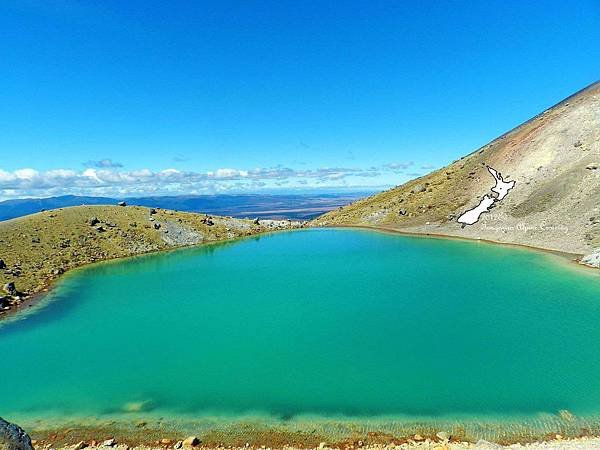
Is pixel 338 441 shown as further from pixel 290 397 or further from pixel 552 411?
pixel 552 411

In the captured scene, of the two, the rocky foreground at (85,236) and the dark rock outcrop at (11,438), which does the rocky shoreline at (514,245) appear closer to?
the rocky foreground at (85,236)

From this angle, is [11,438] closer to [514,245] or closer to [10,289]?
[10,289]

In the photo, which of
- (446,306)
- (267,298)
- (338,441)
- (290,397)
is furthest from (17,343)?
(446,306)

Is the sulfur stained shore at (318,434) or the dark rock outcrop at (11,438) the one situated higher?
the dark rock outcrop at (11,438)

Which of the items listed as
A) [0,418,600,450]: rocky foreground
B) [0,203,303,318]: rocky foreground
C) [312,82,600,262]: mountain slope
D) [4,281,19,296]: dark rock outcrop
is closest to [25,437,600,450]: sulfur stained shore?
[0,418,600,450]: rocky foreground

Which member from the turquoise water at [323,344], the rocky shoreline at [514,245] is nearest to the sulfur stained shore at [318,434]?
the turquoise water at [323,344]

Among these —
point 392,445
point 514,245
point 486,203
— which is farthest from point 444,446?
point 486,203
